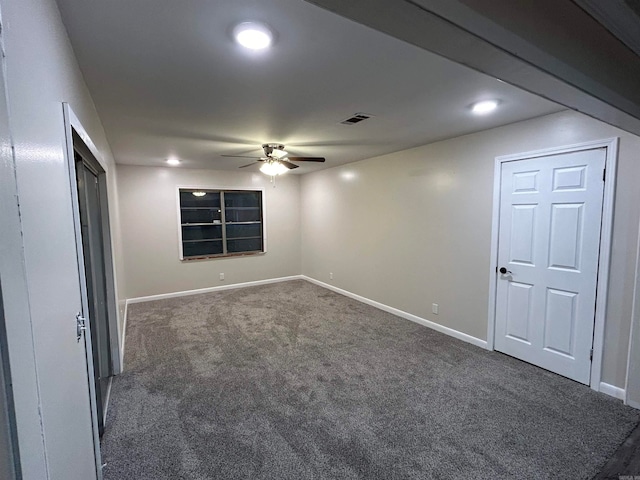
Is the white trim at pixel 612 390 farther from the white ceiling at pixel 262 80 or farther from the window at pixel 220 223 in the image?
the window at pixel 220 223

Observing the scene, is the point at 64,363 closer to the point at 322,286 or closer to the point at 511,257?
the point at 511,257

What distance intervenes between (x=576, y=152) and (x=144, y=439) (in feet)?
13.7

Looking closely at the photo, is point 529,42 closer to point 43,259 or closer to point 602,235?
point 43,259

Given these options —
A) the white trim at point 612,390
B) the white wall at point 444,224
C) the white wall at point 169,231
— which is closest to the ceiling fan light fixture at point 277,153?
the white wall at point 444,224

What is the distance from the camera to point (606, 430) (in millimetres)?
2182

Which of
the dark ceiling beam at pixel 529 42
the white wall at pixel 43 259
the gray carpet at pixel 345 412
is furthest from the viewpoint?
the gray carpet at pixel 345 412

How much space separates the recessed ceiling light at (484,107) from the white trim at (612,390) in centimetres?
255

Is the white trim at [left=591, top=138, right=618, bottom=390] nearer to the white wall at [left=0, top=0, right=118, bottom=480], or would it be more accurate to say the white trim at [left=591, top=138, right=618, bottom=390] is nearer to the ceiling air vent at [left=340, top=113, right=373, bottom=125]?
the ceiling air vent at [left=340, top=113, right=373, bottom=125]

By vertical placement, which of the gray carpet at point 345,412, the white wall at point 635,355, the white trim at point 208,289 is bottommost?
the gray carpet at point 345,412

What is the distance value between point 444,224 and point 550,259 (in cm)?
118

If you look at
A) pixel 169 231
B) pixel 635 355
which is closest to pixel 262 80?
pixel 635 355

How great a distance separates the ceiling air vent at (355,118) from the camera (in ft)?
9.04

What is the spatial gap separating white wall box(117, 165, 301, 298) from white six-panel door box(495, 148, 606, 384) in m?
4.47

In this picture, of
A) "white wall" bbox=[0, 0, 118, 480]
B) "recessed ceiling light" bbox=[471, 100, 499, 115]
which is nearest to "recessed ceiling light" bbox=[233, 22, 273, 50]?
"white wall" bbox=[0, 0, 118, 480]
